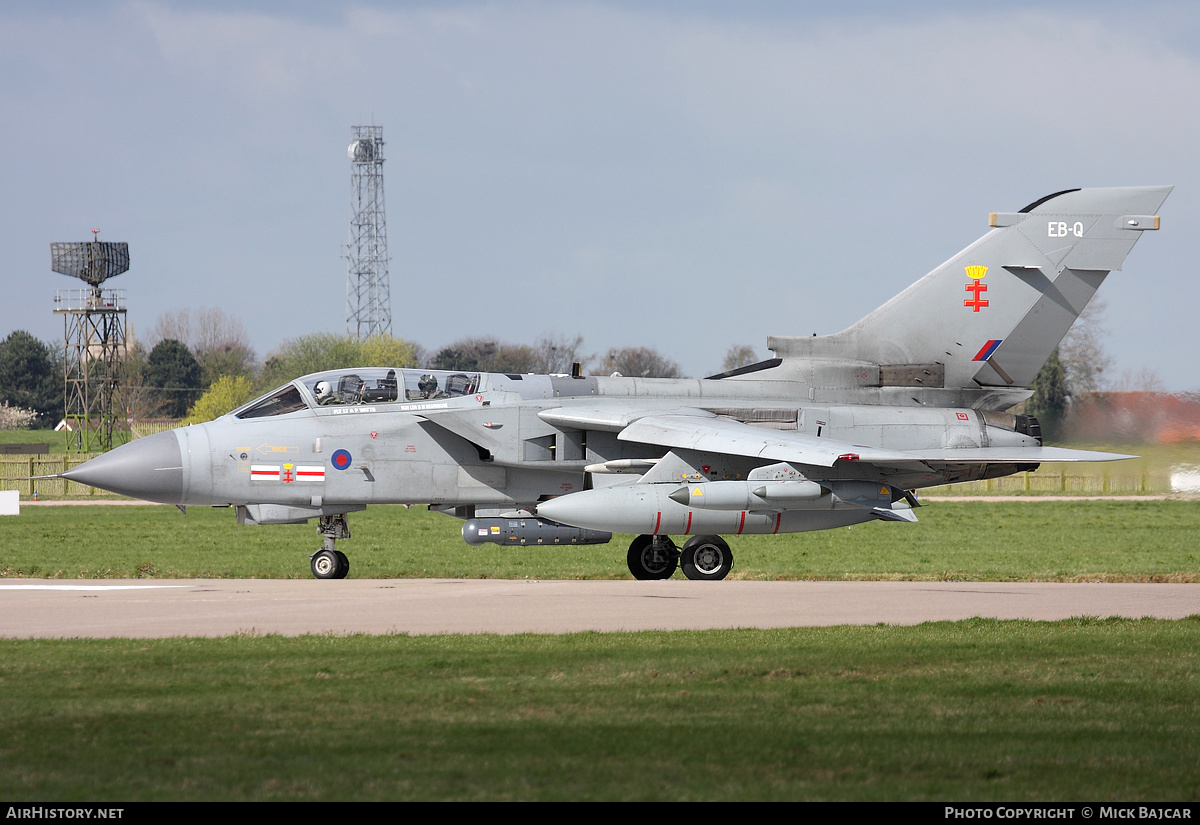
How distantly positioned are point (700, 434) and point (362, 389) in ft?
16.3

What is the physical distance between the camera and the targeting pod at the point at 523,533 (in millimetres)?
17766

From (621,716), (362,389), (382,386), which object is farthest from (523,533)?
(621,716)

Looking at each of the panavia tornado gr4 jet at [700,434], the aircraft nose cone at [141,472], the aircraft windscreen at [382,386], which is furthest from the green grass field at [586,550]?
the aircraft windscreen at [382,386]

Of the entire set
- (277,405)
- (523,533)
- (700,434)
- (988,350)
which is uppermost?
(988,350)

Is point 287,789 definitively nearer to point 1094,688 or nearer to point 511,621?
point 1094,688

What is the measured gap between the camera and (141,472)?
16781 millimetres

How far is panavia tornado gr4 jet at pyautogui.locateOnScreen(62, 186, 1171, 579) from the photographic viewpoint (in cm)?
1675

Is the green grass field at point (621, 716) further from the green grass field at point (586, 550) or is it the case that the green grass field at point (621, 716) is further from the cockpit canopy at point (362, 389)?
the green grass field at point (586, 550)

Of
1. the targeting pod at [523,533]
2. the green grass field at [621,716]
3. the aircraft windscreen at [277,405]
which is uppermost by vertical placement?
the aircraft windscreen at [277,405]

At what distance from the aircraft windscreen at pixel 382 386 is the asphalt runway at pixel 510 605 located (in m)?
2.68

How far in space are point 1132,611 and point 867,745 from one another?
7928mm

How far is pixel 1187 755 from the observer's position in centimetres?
657

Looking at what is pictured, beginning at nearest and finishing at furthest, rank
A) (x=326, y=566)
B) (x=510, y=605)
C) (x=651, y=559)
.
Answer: (x=510, y=605) → (x=326, y=566) → (x=651, y=559)

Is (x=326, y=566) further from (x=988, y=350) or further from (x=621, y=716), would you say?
(x=621, y=716)
